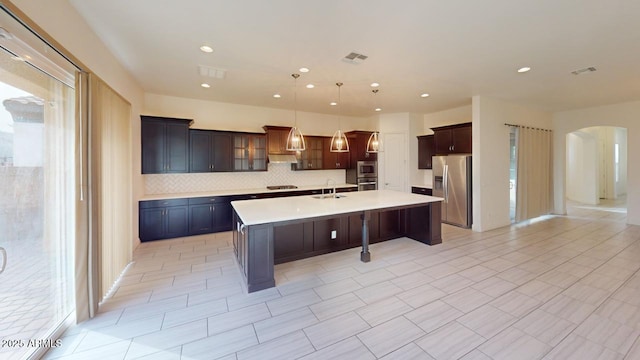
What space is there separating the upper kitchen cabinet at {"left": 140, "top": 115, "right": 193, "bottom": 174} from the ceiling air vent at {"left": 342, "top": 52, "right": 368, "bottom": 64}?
139 inches

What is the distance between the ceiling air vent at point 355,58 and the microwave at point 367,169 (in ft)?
12.5

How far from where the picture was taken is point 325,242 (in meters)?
4.09

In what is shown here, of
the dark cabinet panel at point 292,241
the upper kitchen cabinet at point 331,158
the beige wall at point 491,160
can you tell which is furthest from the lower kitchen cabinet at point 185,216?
the beige wall at point 491,160

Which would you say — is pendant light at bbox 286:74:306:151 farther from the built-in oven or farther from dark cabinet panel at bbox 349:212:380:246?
the built-in oven

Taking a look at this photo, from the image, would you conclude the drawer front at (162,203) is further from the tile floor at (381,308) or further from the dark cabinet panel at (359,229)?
the dark cabinet panel at (359,229)

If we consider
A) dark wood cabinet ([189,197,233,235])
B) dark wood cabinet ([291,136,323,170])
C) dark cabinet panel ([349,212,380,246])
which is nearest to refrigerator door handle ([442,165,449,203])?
dark cabinet panel ([349,212,380,246])

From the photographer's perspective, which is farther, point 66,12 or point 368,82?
point 368,82

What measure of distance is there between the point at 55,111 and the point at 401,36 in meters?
3.51

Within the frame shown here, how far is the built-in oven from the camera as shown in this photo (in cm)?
704

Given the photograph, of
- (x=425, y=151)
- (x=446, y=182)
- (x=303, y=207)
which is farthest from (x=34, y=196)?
(x=425, y=151)

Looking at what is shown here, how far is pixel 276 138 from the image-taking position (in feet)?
20.1

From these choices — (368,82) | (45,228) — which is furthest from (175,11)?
(368,82)

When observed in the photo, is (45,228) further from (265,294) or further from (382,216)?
(382,216)

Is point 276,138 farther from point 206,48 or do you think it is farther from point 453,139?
point 453,139
